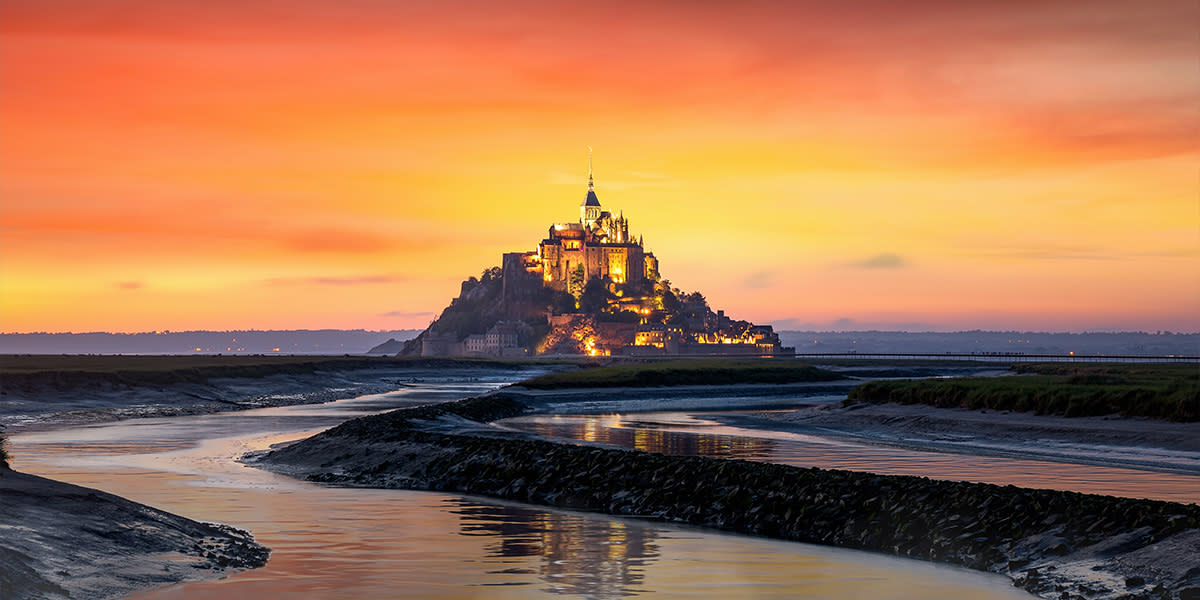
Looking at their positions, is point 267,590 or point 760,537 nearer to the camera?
point 267,590

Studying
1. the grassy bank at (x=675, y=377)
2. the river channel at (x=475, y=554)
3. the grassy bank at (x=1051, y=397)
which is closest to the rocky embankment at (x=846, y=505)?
the river channel at (x=475, y=554)

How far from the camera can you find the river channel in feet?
44.1

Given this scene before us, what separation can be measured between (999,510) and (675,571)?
5118mm

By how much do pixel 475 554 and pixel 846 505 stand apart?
20.0ft

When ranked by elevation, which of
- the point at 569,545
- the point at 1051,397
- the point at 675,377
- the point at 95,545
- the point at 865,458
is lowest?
the point at 569,545

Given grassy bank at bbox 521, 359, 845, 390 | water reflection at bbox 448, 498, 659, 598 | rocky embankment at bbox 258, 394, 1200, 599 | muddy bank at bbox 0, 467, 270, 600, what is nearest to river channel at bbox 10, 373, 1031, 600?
water reflection at bbox 448, 498, 659, 598

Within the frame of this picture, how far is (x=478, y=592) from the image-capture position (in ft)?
43.1

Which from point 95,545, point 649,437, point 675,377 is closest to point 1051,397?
point 649,437

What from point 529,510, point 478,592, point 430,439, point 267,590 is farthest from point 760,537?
point 430,439

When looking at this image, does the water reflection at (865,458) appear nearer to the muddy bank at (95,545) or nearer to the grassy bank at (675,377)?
the muddy bank at (95,545)

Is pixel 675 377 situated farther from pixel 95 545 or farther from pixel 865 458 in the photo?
pixel 95 545

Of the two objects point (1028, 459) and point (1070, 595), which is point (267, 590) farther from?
point (1028, 459)

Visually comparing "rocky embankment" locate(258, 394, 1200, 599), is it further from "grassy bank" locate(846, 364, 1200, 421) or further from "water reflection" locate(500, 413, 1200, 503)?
"grassy bank" locate(846, 364, 1200, 421)

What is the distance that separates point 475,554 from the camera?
15.9m
